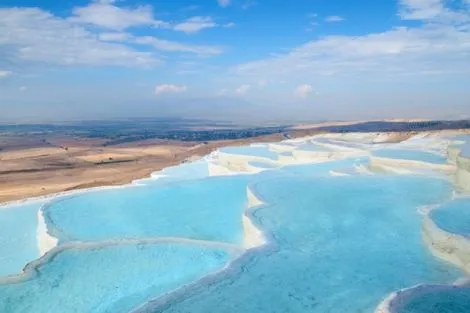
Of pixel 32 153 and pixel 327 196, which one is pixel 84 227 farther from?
pixel 32 153

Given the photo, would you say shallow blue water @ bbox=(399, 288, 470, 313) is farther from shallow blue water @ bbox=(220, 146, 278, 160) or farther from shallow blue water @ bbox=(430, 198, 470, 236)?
shallow blue water @ bbox=(220, 146, 278, 160)

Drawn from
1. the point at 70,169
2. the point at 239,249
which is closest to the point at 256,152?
the point at 70,169

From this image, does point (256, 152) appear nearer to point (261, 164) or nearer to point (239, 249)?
point (261, 164)

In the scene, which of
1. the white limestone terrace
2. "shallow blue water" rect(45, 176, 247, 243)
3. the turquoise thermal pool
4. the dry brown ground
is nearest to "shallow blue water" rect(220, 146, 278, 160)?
the dry brown ground

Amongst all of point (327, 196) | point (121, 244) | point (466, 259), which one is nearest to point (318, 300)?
point (466, 259)

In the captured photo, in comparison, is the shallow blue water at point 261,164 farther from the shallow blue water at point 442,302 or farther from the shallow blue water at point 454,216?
the shallow blue water at point 442,302

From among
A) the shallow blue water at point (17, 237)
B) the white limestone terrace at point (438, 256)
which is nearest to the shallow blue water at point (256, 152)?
the shallow blue water at point (17, 237)
